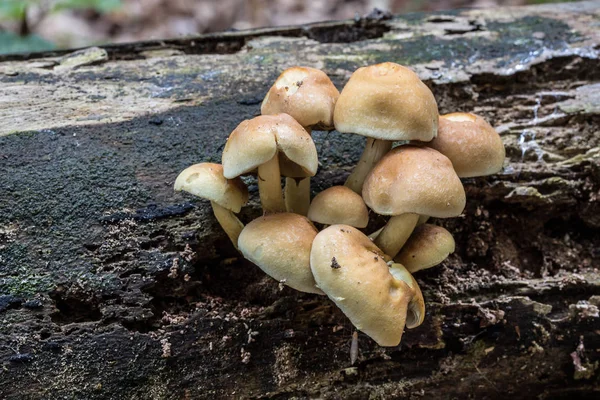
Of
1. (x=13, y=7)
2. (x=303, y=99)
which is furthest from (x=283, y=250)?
(x=13, y=7)

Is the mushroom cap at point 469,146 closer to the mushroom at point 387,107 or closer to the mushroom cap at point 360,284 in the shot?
the mushroom at point 387,107

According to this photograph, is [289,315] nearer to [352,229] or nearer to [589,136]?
[352,229]

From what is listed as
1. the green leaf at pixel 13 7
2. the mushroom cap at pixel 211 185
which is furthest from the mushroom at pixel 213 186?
the green leaf at pixel 13 7

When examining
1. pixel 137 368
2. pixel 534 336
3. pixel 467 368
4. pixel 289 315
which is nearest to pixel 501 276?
pixel 534 336

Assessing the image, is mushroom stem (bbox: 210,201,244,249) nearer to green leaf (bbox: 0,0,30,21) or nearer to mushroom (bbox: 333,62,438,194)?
mushroom (bbox: 333,62,438,194)

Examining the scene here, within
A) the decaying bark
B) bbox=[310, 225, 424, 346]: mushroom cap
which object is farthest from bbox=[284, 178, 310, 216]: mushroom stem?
bbox=[310, 225, 424, 346]: mushroom cap

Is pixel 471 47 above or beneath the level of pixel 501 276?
above

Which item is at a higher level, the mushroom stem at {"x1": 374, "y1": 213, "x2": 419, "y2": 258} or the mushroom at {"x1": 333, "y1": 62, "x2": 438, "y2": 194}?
the mushroom at {"x1": 333, "y1": 62, "x2": 438, "y2": 194}
